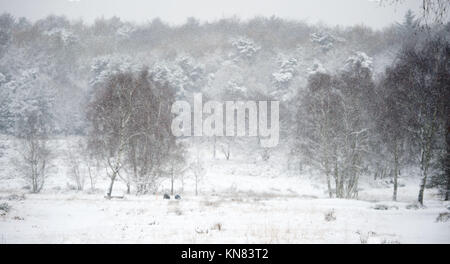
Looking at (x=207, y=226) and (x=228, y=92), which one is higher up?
(x=228, y=92)

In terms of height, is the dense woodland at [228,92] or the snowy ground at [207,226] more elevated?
the dense woodland at [228,92]

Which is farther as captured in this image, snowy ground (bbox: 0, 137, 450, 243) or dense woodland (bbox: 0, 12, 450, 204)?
dense woodland (bbox: 0, 12, 450, 204)

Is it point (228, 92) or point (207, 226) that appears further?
point (228, 92)

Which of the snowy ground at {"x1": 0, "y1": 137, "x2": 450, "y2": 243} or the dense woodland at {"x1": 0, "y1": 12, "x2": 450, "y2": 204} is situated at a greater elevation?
the dense woodland at {"x1": 0, "y1": 12, "x2": 450, "y2": 204}

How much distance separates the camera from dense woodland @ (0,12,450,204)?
807 inches

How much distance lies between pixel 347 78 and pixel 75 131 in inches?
2202

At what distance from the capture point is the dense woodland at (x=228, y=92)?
20500 mm

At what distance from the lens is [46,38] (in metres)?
89.6

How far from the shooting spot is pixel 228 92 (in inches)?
2301

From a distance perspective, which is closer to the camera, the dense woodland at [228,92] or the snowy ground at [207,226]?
the snowy ground at [207,226]
